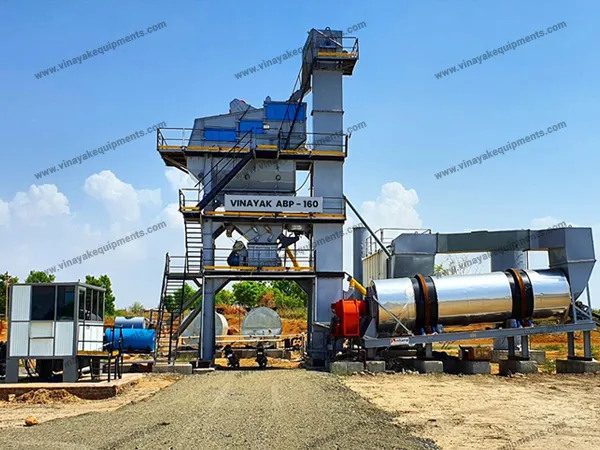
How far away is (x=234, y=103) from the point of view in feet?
93.6

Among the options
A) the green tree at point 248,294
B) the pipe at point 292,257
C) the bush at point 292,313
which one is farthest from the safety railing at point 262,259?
the green tree at point 248,294

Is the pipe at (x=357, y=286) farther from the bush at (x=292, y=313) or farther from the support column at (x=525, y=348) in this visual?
the bush at (x=292, y=313)

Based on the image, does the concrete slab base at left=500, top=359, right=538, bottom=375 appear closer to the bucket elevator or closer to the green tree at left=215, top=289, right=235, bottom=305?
the bucket elevator

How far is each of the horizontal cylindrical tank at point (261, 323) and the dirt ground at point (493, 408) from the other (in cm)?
1779

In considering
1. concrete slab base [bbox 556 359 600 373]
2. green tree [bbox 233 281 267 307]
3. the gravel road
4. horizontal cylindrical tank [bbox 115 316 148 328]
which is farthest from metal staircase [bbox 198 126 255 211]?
green tree [bbox 233 281 267 307]

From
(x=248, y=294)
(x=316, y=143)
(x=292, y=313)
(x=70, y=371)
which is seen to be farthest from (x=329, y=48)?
(x=248, y=294)

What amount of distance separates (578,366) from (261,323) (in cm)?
2028

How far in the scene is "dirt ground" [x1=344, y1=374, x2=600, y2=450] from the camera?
10.0 metres

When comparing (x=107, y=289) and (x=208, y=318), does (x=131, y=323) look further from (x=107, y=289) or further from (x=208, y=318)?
(x=107, y=289)

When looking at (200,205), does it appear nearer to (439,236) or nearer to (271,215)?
(271,215)

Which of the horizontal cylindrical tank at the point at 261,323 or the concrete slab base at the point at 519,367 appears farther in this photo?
the horizontal cylindrical tank at the point at 261,323

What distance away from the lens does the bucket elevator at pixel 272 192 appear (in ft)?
86.7

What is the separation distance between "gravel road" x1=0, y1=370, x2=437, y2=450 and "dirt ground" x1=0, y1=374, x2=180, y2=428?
711 mm

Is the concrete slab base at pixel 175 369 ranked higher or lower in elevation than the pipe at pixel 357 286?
lower
